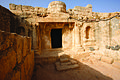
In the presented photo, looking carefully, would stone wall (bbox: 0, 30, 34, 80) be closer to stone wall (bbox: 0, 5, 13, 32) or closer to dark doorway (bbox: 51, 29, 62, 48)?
stone wall (bbox: 0, 5, 13, 32)

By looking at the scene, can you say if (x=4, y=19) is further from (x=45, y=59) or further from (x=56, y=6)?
(x=56, y=6)

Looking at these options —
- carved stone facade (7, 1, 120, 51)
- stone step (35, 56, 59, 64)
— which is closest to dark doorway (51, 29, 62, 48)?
carved stone facade (7, 1, 120, 51)

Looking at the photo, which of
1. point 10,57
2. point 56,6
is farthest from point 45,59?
point 56,6

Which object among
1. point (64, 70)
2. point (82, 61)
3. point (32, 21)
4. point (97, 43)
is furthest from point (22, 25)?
point (97, 43)

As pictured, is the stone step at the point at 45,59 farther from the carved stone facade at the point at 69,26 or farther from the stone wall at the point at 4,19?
the stone wall at the point at 4,19

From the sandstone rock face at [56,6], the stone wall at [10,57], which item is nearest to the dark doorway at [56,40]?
the sandstone rock face at [56,6]

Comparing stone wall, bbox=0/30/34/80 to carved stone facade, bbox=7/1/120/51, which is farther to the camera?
carved stone facade, bbox=7/1/120/51

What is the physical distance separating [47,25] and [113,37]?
22.3 feet

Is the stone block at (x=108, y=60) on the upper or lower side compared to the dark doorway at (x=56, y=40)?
lower

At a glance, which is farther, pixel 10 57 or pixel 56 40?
pixel 56 40

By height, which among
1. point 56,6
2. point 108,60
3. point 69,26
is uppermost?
point 56,6

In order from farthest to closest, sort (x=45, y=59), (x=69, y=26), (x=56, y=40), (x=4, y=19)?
(x=56, y=40)
(x=69, y=26)
(x=45, y=59)
(x=4, y=19)

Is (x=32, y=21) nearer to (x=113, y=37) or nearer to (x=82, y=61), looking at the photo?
(x=82, y=61)

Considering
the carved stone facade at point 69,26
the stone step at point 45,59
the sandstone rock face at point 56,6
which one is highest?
the sandstone rock face at point 56,6
